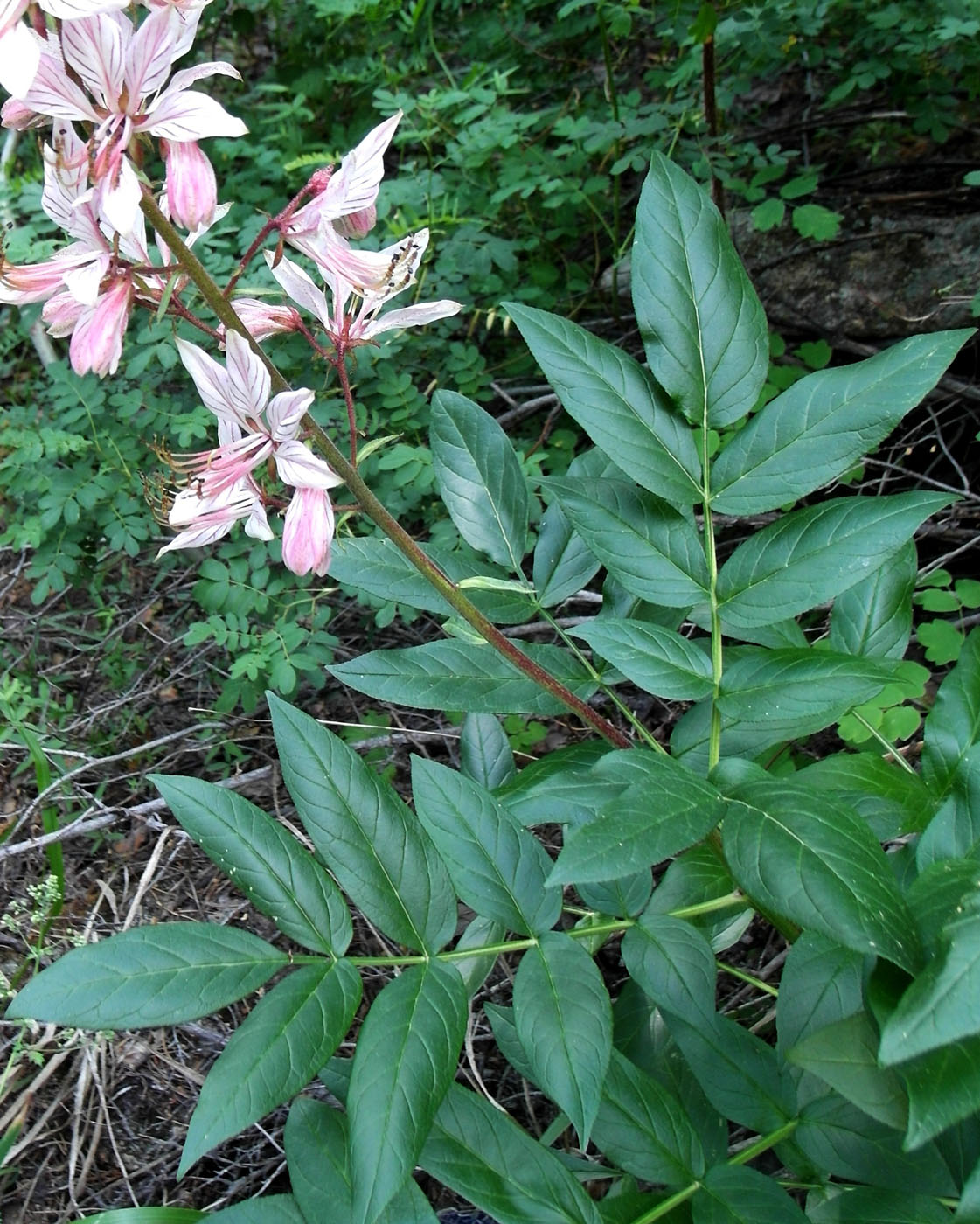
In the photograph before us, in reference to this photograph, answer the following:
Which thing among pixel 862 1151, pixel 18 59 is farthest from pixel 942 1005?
pixel 18 59

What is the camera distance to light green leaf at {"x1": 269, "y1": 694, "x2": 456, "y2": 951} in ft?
3.73

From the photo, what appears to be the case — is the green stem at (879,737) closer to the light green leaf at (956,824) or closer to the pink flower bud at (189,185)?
the light green leaf at (956,824)

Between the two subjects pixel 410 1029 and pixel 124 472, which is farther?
pixel 124 472

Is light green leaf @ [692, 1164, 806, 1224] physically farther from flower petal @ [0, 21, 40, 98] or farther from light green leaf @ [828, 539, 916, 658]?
Answer: flower petal @ [0, 21, 40, 98]

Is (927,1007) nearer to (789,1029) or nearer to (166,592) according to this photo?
(789,1029)

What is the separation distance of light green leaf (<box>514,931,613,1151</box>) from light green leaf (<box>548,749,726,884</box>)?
188mm

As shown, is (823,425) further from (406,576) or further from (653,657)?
(406,576)

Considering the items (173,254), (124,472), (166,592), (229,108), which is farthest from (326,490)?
(229,108)

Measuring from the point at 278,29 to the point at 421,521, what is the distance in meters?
2.19

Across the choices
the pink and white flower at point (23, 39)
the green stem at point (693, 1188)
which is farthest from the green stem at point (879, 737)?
the pink and white flower at point (23, 39)

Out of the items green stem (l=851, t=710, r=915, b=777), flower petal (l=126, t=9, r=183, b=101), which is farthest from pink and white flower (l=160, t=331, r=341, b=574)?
green stem (l=851, t=710, r=915, b=777)

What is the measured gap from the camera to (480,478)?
1443 millimetres

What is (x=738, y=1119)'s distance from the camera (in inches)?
44.4

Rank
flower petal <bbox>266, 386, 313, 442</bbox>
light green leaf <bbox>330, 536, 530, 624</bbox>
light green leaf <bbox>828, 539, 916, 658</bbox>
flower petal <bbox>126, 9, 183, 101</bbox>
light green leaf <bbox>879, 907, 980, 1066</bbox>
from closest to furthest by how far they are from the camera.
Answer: light green leaf <bbox>879, 907, 980, 1066</bbox>, flower petal <bbox>126, 9, 183, 101</bbox>, flower petal <bbox>266, 386, 313, 442</bbox>, light green leaf <bbox>330, 536, 530, 624</bbox>, light green leaf <bbox>828, 539, 916, 658</bbox>
